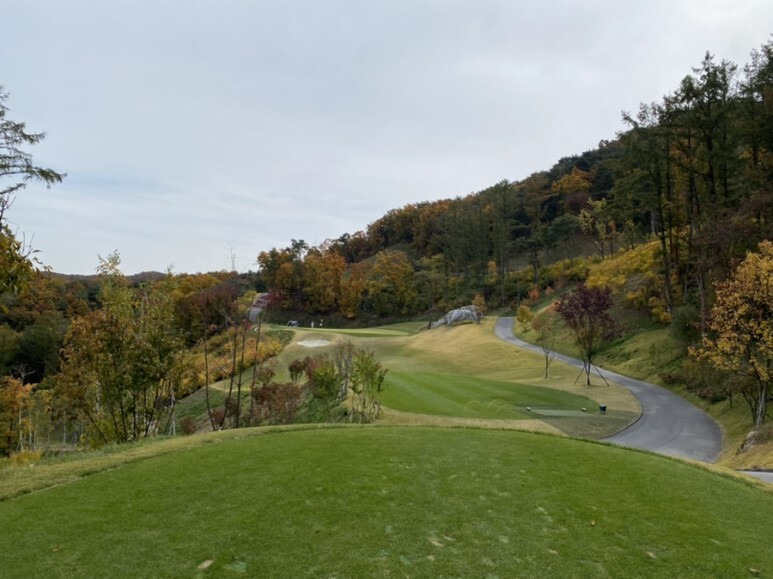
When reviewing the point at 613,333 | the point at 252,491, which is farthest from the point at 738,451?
the point at 613,333

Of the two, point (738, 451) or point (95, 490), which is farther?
point (738, 451)

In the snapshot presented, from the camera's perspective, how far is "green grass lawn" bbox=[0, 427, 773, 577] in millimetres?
4980

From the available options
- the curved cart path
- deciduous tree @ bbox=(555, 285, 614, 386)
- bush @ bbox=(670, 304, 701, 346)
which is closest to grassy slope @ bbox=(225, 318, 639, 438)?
the curved cart path

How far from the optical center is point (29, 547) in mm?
5254

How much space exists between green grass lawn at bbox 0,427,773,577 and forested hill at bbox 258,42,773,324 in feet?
61.5

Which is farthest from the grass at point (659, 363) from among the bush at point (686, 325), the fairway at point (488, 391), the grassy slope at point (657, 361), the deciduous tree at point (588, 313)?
the deciduous tree at point (588, 313)

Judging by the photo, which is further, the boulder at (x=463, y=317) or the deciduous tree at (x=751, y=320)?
the boulder at (x=463, y=317)

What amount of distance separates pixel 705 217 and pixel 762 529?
2920 centimetres

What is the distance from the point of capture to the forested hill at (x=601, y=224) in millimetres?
29094

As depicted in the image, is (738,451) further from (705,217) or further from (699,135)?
(699,135)

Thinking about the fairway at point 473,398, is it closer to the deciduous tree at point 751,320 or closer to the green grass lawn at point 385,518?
the deciduous tree at point 751,320

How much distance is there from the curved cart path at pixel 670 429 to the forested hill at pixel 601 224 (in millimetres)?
5026

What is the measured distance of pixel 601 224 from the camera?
2682 inches

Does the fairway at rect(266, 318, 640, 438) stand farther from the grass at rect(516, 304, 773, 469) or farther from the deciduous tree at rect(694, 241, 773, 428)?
the deciduous tree at rect(694, 241, 773, 428)
